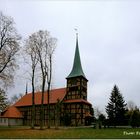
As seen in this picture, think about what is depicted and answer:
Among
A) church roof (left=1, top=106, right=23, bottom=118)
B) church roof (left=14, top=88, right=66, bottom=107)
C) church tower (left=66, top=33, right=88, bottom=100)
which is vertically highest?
church tower (left=66, top=33, right=88, bottom=100)

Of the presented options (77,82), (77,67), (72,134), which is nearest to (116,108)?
(77,82)

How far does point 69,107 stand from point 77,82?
559cm

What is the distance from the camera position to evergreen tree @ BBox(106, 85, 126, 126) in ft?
149

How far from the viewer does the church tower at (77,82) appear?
53.7 meters

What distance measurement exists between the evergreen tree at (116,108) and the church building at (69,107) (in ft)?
22.0

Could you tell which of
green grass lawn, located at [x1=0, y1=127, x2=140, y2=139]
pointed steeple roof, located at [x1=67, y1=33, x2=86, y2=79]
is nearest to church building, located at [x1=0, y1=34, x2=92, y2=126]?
pointed steeple roof, located at [x1=67, y1=33, x2=86, y2=79]

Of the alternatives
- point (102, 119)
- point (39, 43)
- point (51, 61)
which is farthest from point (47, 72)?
point (102, 119)

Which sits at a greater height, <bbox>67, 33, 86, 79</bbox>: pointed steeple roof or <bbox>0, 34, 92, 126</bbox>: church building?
<bbox>67, 33, 86, 79</bbox>: pointed steeple roof

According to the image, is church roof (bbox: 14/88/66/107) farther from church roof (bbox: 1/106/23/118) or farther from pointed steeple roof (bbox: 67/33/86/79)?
pointed steeple roof (bbox: 67/33/86/79)

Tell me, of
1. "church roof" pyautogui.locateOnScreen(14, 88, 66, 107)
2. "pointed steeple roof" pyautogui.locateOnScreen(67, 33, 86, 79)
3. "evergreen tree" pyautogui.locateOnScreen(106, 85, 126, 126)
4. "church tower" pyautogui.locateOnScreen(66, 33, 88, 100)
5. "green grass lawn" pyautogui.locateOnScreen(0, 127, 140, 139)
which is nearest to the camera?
"green grass lawn" pyautogui.locateOnScreen(0, 127, 140, 139)

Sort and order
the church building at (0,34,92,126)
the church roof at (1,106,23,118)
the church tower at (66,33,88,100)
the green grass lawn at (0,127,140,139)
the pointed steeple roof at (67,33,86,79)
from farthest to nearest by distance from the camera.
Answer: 1. the pointed steeple roof at (67,33,86,79)
2. the church roof at (1,106,23,118)
3. the church tower at (66,33,88,100)
4. the church building at (0,34,92,126)
5. the green grass lawn at (0,127,140,139)

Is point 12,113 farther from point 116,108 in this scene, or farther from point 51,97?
point 116,108

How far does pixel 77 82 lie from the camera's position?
178 feet

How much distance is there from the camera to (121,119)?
4578 cm
